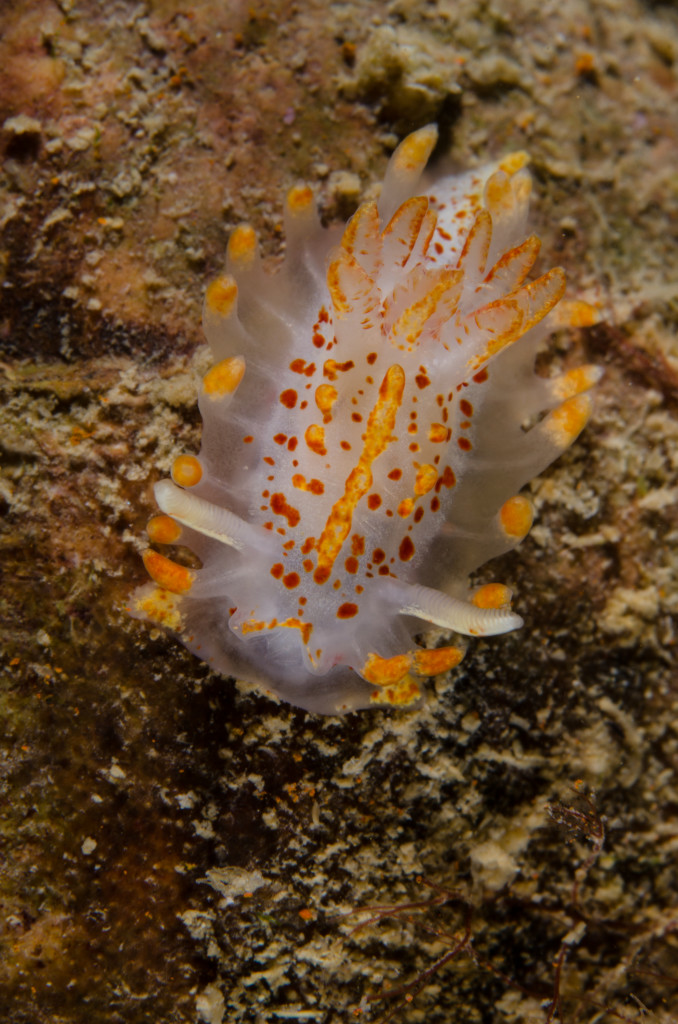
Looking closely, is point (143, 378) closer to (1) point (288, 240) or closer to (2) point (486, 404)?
(1) point (288, 240)

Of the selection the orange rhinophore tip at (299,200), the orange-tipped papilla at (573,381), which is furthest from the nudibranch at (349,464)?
the orange-tipped papilla at (573,381)

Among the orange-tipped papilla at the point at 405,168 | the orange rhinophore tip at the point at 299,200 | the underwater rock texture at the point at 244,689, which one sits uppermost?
the orange-tipped papilla at the point at 405,168

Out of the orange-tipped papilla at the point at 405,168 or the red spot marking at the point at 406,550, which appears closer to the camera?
the red spot marking at the point at 406,550

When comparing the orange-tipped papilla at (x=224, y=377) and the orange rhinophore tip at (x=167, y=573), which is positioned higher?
the orange-tipped papilla at (x=224, y=377)

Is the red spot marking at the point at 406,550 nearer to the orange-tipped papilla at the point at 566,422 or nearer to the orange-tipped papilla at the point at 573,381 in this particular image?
the orange-tipped papilla at the point at 566,422

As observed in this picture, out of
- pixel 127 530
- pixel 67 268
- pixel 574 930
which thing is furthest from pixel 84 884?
pixel 67 268

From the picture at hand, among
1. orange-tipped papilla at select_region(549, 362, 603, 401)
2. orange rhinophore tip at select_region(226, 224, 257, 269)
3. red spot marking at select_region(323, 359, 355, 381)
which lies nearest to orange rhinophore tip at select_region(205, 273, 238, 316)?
orange rhinophore tip at select_region(226, 224, 257, 269)

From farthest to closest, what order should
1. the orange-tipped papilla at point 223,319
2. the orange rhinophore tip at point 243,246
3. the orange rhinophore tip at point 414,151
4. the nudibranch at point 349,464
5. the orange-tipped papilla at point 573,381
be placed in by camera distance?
the orange-tipped papilla at point 573,381
the orange rhinophore tip at point 414,151
the orange rhinophore tip at point 243,246
the orange-tipped papilla at point 223,319
the nudibranch at point 349,464

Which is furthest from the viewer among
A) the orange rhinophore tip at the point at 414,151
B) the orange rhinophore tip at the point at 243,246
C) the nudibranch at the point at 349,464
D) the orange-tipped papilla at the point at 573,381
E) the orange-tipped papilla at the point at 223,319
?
the orange-tipped papilla at the point at 573,381
